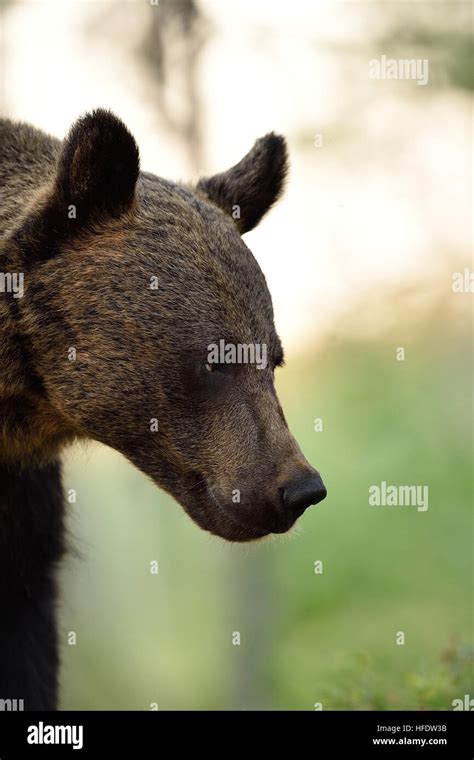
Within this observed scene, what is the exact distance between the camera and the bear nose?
5031mm

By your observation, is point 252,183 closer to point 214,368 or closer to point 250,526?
point 214,368

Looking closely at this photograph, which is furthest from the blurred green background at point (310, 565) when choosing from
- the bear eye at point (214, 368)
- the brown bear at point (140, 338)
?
the bear eye at point (214, 368)

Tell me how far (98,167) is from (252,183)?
1343 millimetres

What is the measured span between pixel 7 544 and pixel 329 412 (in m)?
14.3

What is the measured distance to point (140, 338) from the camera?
17.6 ft

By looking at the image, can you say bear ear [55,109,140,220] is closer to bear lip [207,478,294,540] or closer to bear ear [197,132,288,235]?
bear ear [197,132,288,235]

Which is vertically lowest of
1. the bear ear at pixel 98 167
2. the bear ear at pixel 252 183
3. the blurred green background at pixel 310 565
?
the blurred green background at pixel 310 565

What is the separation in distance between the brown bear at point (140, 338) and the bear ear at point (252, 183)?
552 millimetres

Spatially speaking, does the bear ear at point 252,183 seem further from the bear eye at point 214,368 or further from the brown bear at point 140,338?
the bear eye at point 214,368

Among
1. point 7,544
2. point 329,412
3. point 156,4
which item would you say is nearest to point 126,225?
point 7,544

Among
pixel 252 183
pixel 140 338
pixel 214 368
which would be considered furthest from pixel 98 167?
pixel 252 183

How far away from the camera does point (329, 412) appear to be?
20188mm

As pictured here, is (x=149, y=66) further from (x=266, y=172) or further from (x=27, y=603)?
(x=27, y=603)

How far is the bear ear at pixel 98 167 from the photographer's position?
530 cm
